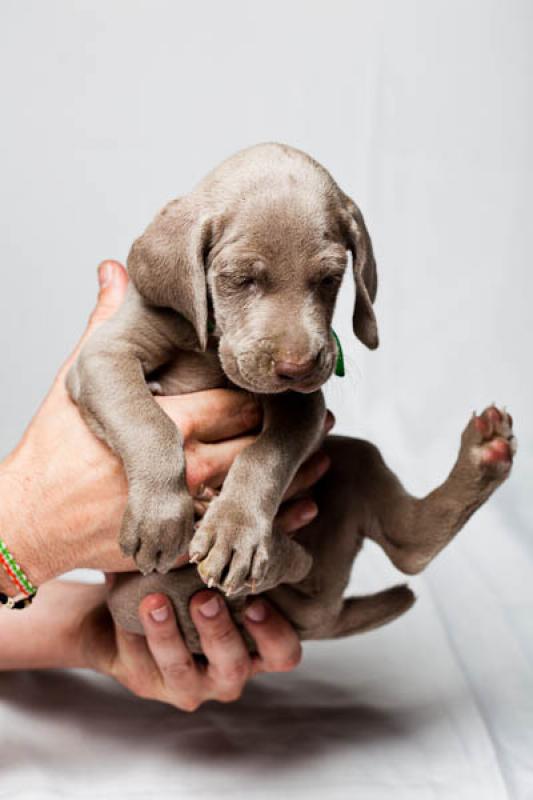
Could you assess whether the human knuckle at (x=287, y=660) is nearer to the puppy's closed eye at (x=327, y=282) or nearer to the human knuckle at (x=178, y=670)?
the human knuckle at (x=178, y=670)

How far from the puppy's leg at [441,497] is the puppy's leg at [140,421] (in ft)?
2.83

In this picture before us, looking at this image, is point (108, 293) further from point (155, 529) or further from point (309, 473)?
point (155, 529)

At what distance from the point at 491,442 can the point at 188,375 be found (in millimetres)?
921

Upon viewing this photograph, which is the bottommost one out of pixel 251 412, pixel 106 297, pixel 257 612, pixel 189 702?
pixel 189 702

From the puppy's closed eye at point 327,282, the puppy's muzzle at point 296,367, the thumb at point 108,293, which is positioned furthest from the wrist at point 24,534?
the puppy's closed eye at point 327,282

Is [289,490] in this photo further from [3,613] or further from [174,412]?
[3,613]

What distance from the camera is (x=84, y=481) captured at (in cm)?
332

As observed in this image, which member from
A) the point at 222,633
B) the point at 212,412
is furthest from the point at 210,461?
the point at 222,633

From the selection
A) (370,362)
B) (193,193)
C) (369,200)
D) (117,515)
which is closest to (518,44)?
(369,200)

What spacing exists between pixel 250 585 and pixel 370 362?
2518 millimetres

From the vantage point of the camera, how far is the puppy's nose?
2.86 meters

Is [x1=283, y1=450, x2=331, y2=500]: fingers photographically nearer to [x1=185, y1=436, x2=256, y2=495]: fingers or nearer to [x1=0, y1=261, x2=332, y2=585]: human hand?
[x1=0, y1=261, x2=332, y2=585]: human hand

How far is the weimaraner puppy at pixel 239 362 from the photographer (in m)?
2.97

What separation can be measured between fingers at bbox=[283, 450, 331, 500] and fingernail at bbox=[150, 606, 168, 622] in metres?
0.48
